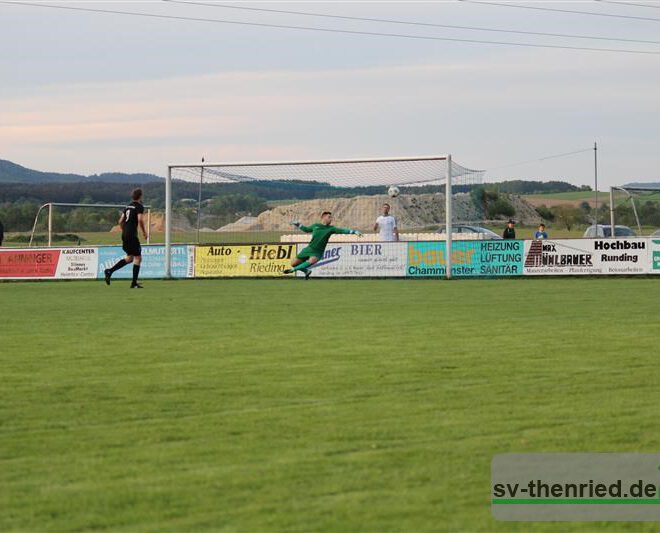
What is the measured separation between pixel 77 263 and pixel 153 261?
2.35 meters

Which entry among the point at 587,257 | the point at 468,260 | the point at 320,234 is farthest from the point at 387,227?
the point at 587,257

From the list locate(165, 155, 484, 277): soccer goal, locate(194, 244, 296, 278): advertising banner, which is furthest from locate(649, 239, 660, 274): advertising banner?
locate(194, 244, 296, 278): advertising banner

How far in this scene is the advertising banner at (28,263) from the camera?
3834 centimetres

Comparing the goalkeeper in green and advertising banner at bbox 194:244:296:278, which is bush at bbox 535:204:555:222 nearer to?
advertising banner at bbox 194:244:296:278

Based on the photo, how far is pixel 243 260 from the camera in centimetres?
3656

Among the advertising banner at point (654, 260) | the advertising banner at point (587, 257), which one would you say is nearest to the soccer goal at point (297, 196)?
the advertising banner at point (587, 257)

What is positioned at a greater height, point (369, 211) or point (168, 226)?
point (369, 211)

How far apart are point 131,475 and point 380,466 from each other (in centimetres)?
132

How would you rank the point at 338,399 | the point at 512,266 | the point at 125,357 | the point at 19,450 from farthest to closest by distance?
1. the point at 512,266
2. the point at 125,357
3. the point at 338,399
4. the point at 19,450

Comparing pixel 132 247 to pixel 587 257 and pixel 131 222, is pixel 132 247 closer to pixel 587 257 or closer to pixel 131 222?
pixel 131 222

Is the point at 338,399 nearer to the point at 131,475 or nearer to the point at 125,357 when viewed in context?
the point at 131,475

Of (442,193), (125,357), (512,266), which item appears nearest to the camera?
(125,357)

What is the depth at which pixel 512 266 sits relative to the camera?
35.2 meters

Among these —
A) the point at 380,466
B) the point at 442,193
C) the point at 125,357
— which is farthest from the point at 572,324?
the point at 442,193
